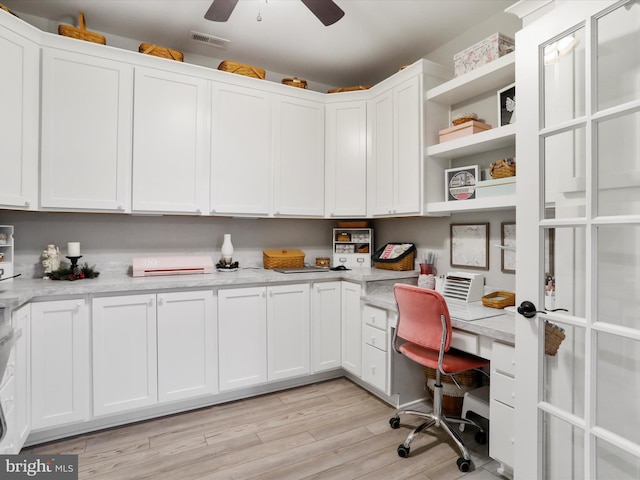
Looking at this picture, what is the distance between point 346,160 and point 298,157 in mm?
451

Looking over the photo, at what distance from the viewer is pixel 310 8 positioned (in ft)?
6.48

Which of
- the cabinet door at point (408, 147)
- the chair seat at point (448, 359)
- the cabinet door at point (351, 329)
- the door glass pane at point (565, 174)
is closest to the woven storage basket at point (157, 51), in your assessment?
the cabinet door at point (408, 147)

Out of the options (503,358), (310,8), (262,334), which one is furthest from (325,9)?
(262,334)

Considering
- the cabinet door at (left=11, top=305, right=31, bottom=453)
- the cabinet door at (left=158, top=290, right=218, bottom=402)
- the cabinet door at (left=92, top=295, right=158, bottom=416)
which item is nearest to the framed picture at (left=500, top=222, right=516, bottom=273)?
the cabinet door at (left=158, top=290, right=218, bottom=402)

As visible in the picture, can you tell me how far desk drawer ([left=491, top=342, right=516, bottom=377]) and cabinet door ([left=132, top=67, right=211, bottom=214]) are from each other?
2223mm

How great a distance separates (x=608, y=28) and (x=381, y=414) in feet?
7.96

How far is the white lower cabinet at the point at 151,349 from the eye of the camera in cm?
226

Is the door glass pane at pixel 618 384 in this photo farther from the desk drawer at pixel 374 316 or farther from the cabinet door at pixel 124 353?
the cabinet door at pixel 124 353

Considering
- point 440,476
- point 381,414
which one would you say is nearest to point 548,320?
point 440,476

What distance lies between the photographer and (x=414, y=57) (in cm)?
323

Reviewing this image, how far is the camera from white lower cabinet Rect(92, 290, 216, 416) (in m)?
2.26

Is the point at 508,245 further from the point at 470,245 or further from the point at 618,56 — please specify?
the point at 618,56

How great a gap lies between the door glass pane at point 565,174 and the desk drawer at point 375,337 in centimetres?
146

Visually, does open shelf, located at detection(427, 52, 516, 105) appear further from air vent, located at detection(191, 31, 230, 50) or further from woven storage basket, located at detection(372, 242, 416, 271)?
air vent, located at detection(191, 31, 230, 50)
